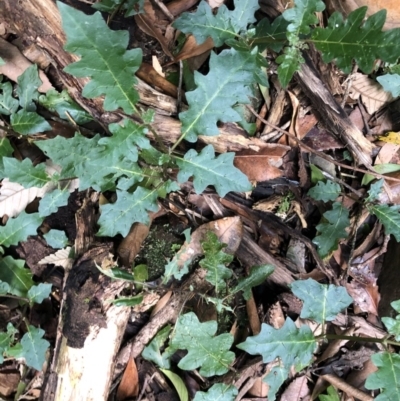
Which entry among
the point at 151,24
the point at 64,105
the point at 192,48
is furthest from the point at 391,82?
the point at 64,105

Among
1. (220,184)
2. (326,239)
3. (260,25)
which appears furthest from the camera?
(326,239)

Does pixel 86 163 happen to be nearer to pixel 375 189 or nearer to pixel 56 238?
pixel 56 238

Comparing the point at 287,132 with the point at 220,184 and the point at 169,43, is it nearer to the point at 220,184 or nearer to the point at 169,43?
the point at 220,184

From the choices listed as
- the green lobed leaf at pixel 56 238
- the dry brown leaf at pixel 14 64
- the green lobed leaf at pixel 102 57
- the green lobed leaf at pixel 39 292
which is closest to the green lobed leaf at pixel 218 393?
the green lobed leaf at pixel 39 292

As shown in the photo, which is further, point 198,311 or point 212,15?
point 198,311

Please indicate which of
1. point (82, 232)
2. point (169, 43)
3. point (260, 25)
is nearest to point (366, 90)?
point (260, 25)

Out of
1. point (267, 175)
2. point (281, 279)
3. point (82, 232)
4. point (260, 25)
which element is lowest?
point (281, 279)
